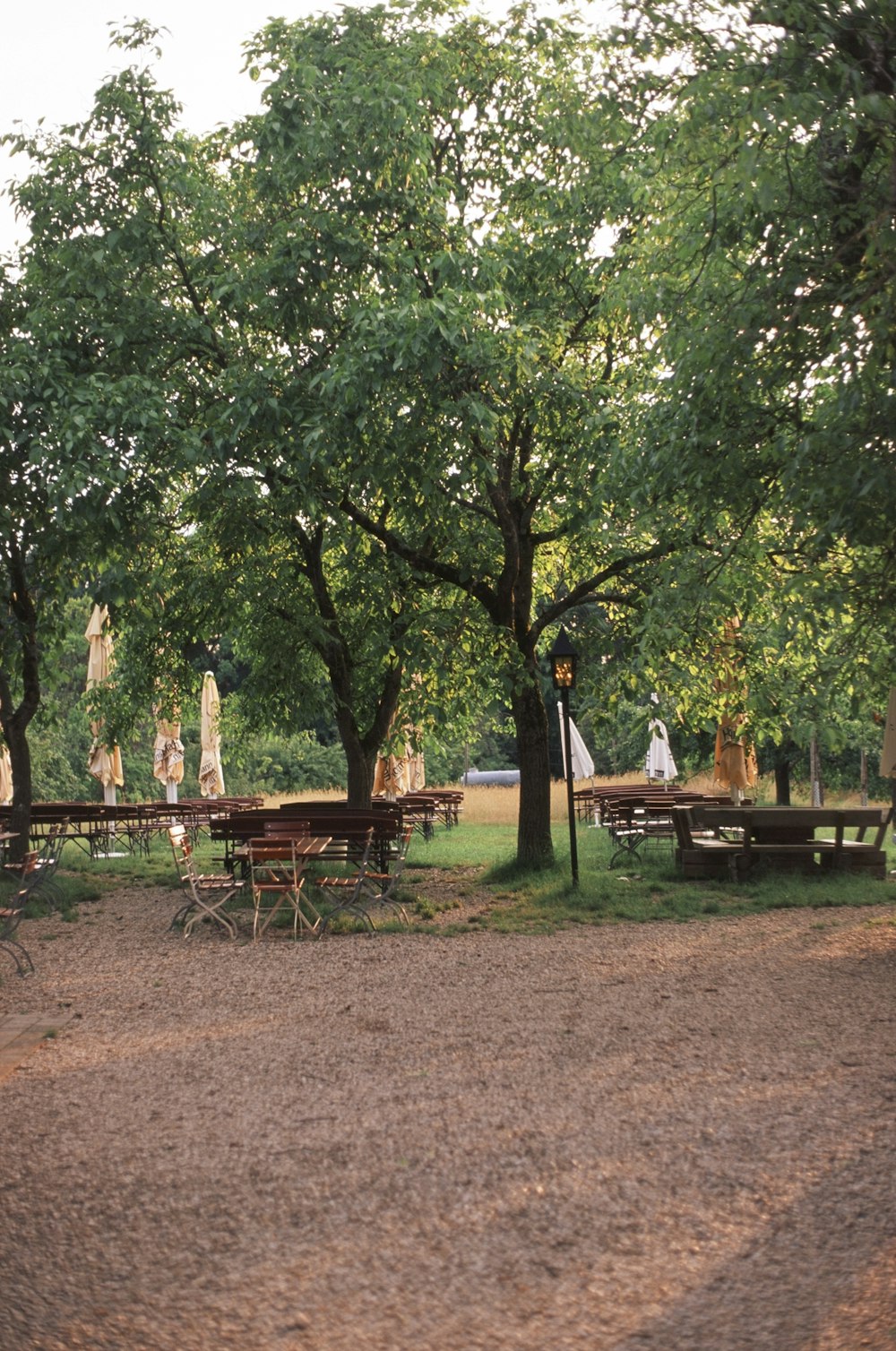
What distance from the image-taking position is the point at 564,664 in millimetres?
15734

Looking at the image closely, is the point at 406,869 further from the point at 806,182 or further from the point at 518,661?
the point at 806,182

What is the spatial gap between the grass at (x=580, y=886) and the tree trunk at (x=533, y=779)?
241 millimetres

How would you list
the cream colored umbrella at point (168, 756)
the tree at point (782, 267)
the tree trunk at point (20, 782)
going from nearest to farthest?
1. the tree at point (782, 267)
2. the tree trunk at point (20, 782)
3. the cream colored umbrella at point (168, 756)

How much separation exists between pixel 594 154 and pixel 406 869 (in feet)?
34.1

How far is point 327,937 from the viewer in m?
12.8

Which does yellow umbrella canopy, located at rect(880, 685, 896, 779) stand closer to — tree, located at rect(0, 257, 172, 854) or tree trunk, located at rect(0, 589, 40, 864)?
tree, located at rect(0, 257, 172, 854)

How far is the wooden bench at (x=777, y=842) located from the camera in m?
15.9

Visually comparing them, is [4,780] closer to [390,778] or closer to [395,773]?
[390,778]

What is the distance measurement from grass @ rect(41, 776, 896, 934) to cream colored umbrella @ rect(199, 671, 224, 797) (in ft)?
9.69

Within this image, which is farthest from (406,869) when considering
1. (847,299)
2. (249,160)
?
(847,299)

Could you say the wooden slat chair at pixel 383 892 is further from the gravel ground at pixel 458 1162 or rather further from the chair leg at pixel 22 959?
the gravel ground at pixel 458 1162

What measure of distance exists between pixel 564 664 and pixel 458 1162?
34.0 feet

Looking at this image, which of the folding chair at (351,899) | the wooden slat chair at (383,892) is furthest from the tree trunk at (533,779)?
the folding chair at (351,899)

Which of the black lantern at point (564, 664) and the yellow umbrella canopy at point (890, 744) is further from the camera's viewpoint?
the black lantern at point (564, 664)
